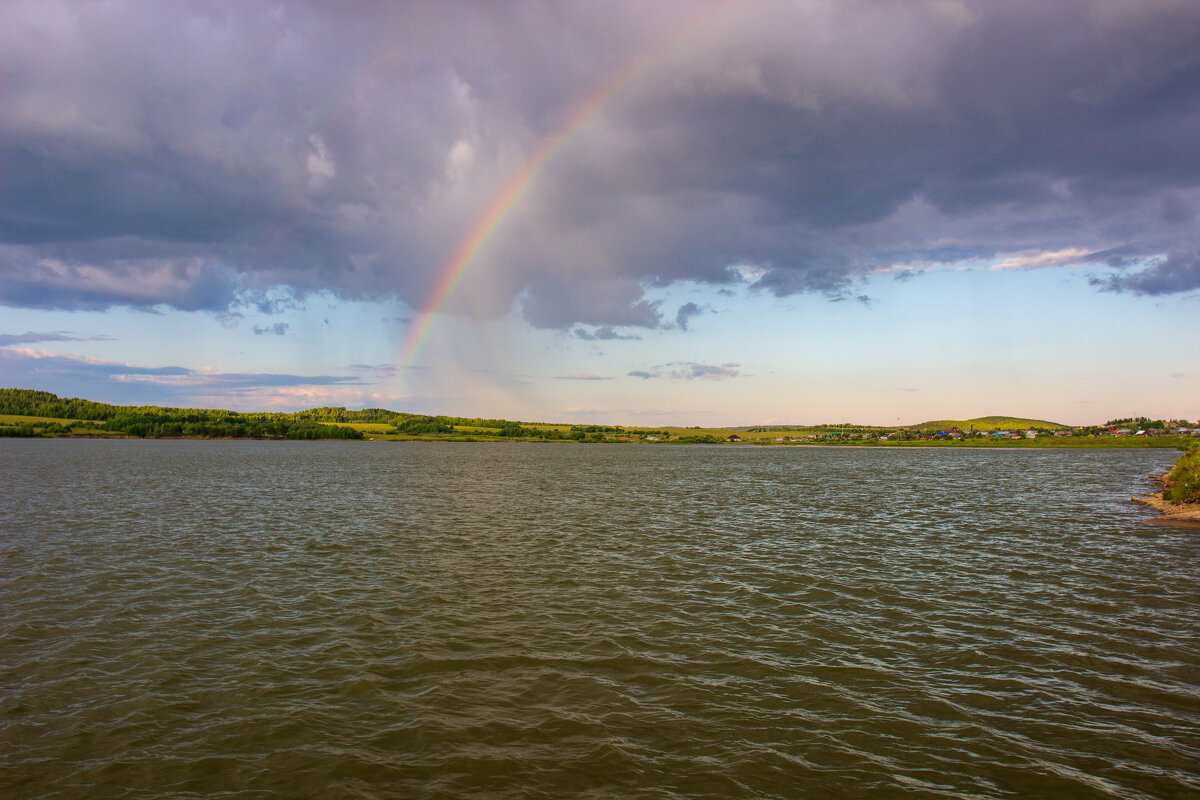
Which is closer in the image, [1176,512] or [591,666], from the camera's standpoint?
[591,666]

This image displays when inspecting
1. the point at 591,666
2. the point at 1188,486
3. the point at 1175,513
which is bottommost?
the point at 591,666

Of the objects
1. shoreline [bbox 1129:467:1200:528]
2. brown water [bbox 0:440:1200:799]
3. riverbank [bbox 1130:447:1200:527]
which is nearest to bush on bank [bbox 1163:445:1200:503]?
riverbank [bbox 1130:447:1200:527]

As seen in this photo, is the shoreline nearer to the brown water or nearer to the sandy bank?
the sandy bank

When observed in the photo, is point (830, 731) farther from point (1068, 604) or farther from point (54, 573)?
point (54, 573)

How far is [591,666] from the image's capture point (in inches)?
649

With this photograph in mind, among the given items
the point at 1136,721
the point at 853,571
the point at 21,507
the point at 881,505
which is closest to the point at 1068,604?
the point at 853,571

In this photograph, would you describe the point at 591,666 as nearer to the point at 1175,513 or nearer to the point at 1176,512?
the point at 1175,513

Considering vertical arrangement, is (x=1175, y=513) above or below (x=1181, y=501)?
below

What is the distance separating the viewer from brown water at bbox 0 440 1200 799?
37.2 feet

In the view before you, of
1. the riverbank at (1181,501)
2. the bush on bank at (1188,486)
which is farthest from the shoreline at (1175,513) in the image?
the bush on bank at (1188,486)

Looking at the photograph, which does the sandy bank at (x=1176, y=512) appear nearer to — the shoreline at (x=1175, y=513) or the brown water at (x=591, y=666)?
the shoreline at (x=1175, y=513)

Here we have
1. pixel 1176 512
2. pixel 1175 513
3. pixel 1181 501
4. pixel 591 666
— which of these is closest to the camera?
pixel 591 666

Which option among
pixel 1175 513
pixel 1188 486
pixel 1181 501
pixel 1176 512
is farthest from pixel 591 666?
pixel 1188 486

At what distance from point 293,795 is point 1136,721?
16.9 meters
